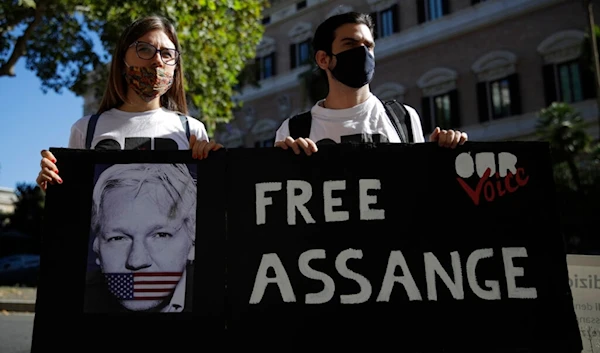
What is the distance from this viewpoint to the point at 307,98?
78.6 ft

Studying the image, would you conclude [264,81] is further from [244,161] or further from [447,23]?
[244,161]

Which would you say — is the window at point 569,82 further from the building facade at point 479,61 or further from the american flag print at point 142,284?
the american flag print at point 142,284

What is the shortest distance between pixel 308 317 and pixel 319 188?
532 millimetres

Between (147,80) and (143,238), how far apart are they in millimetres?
746

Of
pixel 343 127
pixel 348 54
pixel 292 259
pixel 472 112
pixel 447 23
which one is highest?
pixel 447 23

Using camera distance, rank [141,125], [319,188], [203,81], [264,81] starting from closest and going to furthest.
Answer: [319,188]
[141,125]
[203,81]
[264,81]

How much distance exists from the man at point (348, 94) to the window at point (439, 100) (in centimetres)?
1860

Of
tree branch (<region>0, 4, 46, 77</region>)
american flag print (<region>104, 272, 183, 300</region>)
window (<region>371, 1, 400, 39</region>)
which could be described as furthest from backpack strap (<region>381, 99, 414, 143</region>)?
window (<region>371, 1, 400, 39</region>)

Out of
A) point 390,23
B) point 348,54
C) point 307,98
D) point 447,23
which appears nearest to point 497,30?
point 447,23

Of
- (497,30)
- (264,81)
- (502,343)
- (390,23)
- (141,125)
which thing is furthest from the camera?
(264,81)

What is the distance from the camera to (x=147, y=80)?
2.67 metres

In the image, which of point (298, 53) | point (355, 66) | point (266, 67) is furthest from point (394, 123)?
point (266, 67)

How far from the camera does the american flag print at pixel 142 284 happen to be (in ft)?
7.67

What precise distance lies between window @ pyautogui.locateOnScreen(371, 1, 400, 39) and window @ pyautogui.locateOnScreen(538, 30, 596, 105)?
6.00m
